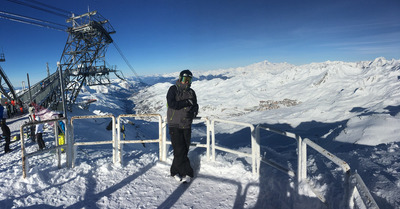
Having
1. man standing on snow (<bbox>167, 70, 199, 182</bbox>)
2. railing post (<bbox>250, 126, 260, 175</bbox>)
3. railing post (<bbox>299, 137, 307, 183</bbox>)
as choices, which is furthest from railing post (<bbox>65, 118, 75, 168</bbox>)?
railing post (<bbox>299, 137, 307, 183</bbox>)

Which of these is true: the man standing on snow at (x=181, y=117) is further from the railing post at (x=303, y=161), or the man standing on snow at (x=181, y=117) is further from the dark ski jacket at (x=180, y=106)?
the railing post at (x=303, y=161)

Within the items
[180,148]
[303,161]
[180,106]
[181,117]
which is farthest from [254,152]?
[180,106]

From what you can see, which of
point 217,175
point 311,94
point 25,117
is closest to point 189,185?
point 217,175

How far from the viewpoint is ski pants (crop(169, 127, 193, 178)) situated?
212 inches

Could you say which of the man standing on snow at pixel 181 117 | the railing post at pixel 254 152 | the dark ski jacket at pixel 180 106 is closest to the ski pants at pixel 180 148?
the man standing on snow at pixel 181 117

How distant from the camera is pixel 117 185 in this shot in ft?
17.0

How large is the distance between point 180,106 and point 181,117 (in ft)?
1.18

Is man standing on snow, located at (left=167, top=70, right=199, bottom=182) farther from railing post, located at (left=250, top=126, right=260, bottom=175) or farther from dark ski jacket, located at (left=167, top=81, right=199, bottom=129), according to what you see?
railing post, located at (left=250, top=126, right=260, bottom=175)

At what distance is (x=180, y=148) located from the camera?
212 inches

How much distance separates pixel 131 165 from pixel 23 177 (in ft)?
8.79

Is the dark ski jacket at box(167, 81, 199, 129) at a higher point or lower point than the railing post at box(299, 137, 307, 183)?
higher

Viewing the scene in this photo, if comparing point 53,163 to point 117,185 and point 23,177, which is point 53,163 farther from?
point 117,185

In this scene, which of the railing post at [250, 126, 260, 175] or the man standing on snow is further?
the railing post at [250, 126, 260, 175]

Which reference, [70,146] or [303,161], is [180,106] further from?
[70,146]
